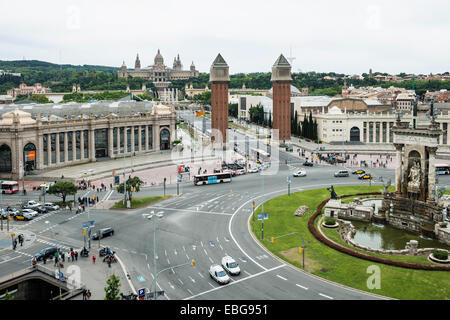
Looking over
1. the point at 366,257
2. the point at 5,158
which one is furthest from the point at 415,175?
the point at 5,158

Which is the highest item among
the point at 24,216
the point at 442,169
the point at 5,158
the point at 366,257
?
the point at 5,158

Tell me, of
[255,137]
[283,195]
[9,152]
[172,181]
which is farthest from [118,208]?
[255,137]

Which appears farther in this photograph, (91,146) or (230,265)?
(91,146)

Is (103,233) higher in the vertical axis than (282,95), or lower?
lower

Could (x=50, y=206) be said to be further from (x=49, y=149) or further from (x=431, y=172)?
(x=431, y=172)

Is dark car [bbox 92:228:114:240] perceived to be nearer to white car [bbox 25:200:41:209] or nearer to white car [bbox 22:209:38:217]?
white car [bbox 22:209:38:217]
